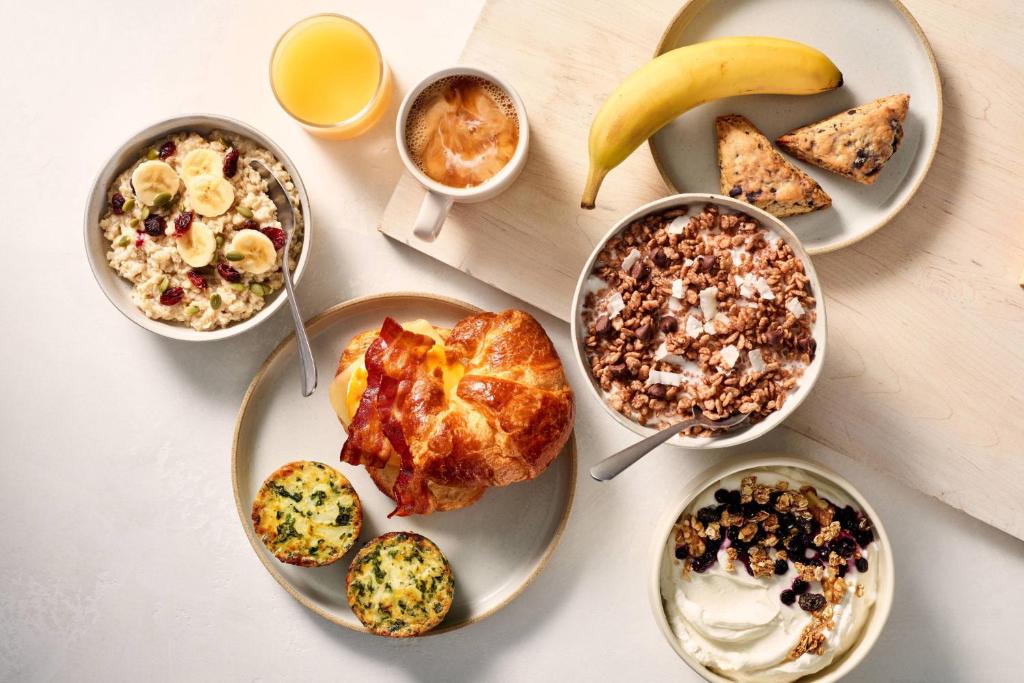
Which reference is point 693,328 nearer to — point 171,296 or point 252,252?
point 252,252

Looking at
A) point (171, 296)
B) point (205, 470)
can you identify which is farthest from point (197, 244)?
point (205, 470)

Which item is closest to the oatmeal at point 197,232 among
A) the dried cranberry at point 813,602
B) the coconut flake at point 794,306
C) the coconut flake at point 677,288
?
the coconut flake at point 677,288

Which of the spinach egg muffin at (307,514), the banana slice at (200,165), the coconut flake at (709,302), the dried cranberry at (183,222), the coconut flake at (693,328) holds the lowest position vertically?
the spinach egg muffin at (307,514)

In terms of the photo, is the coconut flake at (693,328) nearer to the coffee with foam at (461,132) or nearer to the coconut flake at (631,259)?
the coconut flake at (631,259)

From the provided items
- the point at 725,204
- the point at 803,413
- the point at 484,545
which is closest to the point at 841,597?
the point at 803,413

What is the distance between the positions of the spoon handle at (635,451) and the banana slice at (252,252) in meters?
0.82

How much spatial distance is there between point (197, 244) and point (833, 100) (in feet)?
4.52

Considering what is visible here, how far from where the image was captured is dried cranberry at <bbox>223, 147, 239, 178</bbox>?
1.68 meters

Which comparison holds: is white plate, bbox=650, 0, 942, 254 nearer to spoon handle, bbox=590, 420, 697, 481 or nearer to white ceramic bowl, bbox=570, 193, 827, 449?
white ceramic bowl, bbox=570, 193, 827, 449

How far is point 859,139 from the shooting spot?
1.57m

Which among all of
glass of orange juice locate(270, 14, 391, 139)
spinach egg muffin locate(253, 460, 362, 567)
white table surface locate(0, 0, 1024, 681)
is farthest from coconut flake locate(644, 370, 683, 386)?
glass of orange juice locate(270, 14, 391, 139)

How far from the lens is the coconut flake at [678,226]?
1.53m

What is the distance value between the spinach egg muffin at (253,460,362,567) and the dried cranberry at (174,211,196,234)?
0.57m

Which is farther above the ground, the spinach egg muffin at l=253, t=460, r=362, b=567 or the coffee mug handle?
the coffee mug handle
